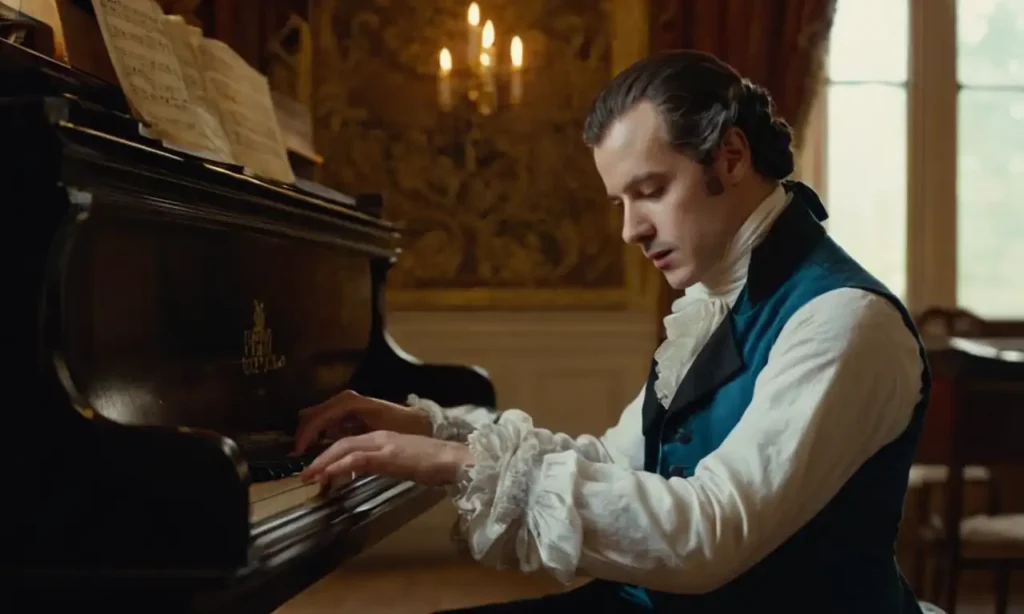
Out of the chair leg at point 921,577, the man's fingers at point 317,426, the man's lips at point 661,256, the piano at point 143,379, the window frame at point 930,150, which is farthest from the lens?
the window frame at point 930,150

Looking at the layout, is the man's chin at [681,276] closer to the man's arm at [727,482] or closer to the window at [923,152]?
the man's arm at [727,482]

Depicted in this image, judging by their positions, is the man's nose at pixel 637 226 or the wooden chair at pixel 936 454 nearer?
the man's nose at pixel 637 226

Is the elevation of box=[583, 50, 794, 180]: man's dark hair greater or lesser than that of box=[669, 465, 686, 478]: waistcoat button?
greater

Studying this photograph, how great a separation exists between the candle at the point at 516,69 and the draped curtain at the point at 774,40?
52cm

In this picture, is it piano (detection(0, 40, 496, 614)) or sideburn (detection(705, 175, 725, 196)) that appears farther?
sideburn (detection(705, 175, 725, 196))

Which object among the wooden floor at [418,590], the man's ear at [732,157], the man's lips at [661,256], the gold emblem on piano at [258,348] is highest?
the man's ear at [732,157]

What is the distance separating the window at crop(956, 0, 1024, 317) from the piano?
10.3 feet

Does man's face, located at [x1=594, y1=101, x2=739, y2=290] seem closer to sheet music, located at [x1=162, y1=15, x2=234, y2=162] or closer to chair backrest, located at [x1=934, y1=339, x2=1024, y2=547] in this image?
sheet music, located at [x1=162, y1=15, x2=234, y2=162]

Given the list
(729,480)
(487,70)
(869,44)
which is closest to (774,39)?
(869,44)

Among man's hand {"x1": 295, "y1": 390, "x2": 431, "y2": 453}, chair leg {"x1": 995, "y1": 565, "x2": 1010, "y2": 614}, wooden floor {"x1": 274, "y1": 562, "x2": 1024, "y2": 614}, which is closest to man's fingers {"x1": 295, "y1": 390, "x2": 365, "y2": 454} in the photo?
man's hand {"x1": 295, "y1": 390, "x2": 431, "y2": 453}

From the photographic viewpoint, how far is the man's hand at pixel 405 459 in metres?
1.08

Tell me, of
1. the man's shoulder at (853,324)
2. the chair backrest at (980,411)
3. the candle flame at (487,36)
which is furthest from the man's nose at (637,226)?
the candle flame at (487,36)

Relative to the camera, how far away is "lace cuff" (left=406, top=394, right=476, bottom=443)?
5.12 ft

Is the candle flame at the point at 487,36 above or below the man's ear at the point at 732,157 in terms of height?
above
